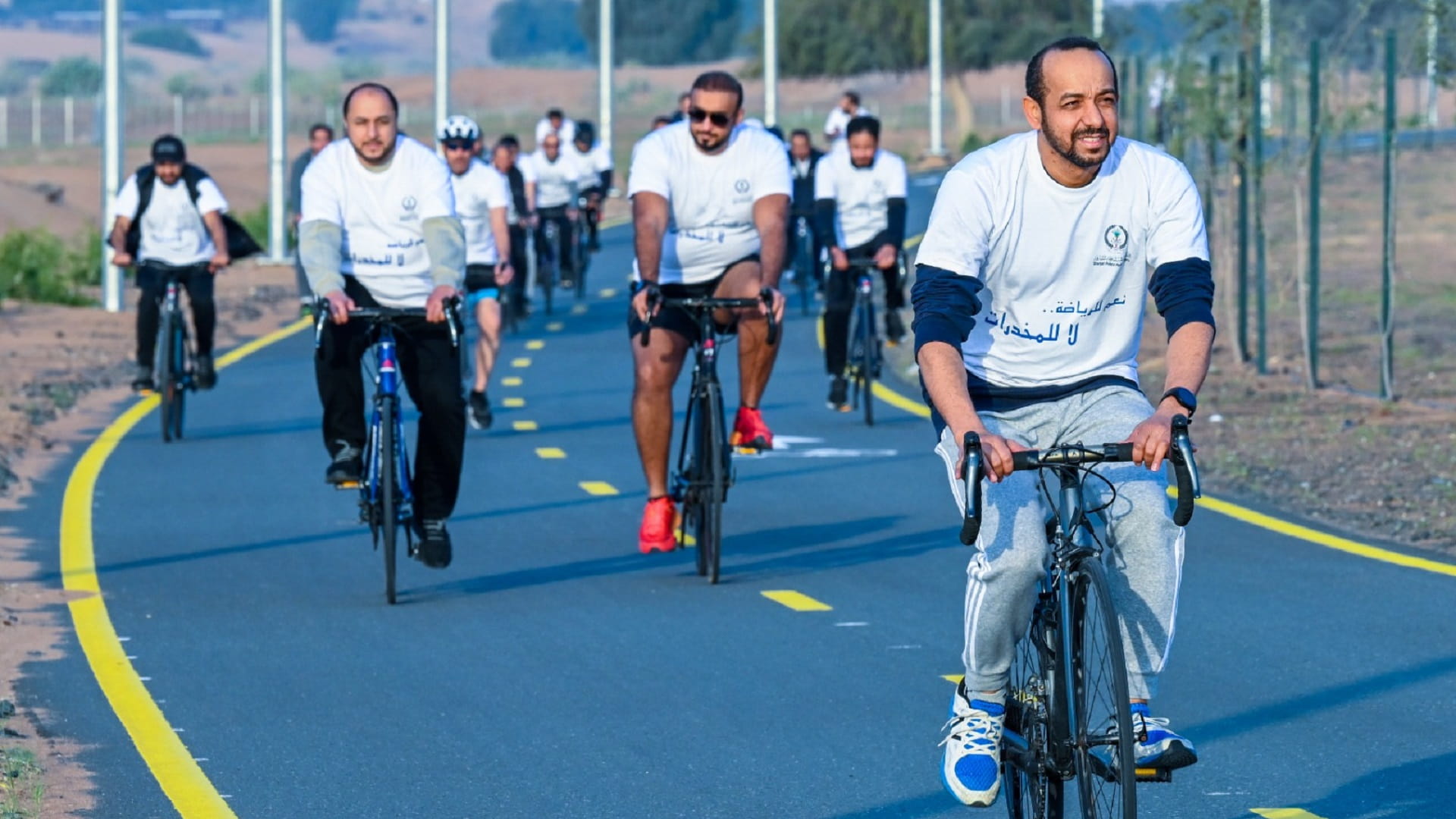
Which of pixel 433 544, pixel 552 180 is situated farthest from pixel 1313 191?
pixel 552 180

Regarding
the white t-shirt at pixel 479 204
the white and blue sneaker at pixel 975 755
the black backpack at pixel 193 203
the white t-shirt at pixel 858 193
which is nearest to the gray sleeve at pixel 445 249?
the white and blue sneaker at pixel 975 755

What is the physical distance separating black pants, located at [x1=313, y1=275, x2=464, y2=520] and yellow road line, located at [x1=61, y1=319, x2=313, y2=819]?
1219mm

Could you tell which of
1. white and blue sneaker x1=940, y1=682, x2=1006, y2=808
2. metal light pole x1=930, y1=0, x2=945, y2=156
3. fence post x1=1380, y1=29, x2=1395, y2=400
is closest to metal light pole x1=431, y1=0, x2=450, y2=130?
metal light pole x1=930, y1=0, x2=945, y2=156

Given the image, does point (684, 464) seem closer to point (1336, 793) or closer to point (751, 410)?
point (751, 410)

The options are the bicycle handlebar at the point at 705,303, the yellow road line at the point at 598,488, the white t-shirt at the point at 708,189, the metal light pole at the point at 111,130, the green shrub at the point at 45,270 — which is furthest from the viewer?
the green shrub at the point at 45,270

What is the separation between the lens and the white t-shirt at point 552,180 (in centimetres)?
2922

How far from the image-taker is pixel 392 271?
10977 mm

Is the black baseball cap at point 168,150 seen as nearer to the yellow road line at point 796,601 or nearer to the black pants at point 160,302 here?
the black pants at point 160,302

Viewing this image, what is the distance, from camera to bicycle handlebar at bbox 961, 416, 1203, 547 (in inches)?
216

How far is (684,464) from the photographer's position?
11.5 meters

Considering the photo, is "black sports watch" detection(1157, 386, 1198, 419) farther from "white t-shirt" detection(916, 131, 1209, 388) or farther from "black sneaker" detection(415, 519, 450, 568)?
"black sneaker" detection(415, 519, 450, 568)

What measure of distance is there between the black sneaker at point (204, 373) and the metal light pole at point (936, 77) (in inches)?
1831

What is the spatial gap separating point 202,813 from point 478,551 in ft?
16.5

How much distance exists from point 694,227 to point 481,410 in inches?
248
